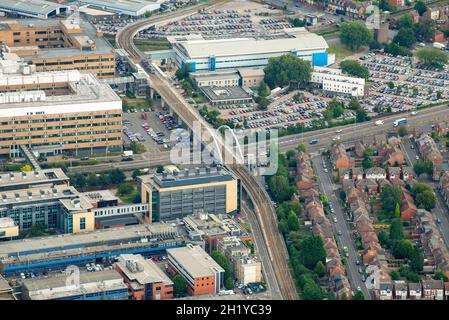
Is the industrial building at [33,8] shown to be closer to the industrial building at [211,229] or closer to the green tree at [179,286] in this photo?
the industrial building at [211,229]

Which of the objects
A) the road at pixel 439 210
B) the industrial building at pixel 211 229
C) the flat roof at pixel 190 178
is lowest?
the road at pixel 439 210

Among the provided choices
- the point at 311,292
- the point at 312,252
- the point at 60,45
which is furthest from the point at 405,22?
the point at 311,292

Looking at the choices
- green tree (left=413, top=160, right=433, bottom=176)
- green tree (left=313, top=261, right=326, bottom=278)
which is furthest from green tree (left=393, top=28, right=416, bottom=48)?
green tree (left=313, top=261, right=326, bottom=278)

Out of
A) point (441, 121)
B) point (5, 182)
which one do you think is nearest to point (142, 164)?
point (5, 182)

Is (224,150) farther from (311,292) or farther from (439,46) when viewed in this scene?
(439,46)

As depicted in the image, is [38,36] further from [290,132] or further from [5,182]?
[5,182]

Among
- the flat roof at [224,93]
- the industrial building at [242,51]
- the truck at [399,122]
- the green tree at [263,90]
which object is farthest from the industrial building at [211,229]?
the industrial building at [242,51]

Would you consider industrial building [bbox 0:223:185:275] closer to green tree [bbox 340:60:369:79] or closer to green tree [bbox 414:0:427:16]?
green tree [bbox 340:60:369:79]
